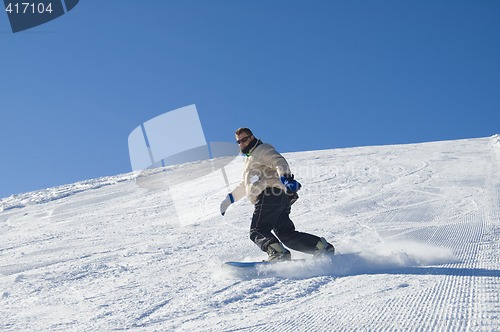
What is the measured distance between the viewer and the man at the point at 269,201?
4.63 metres

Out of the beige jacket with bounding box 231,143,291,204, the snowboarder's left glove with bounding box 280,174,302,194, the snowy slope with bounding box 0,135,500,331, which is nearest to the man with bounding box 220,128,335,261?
the beige jacket with bounding box 231,143,291,204

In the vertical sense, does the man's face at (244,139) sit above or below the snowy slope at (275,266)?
above

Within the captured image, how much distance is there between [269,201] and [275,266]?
71 cm

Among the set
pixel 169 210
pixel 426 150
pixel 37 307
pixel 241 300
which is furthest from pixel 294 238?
pixel 426 150

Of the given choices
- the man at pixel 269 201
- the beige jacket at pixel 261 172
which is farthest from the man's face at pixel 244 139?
the beige jacket at pixel 261 172

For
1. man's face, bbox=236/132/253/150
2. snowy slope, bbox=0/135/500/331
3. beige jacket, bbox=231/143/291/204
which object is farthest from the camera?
man's face, bbox=236/132/253/150

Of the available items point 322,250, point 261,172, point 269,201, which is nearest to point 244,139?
point 261,172

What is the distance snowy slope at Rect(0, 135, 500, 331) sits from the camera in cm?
304

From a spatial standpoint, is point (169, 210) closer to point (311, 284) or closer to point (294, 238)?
point (294, 238)

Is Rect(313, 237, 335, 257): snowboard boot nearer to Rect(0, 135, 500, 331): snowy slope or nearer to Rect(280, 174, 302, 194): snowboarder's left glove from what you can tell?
Rect(0, 135, 500, 331): snowy slope

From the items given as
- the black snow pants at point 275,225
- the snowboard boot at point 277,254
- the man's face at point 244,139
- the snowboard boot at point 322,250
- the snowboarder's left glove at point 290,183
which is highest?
the man's face at point 244,139

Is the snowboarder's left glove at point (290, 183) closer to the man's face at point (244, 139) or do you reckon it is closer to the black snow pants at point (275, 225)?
the black snow pants at point (275, 225)

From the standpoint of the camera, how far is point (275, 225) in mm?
4785

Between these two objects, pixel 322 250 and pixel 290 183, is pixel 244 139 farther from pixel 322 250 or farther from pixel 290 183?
pixel 322 250
